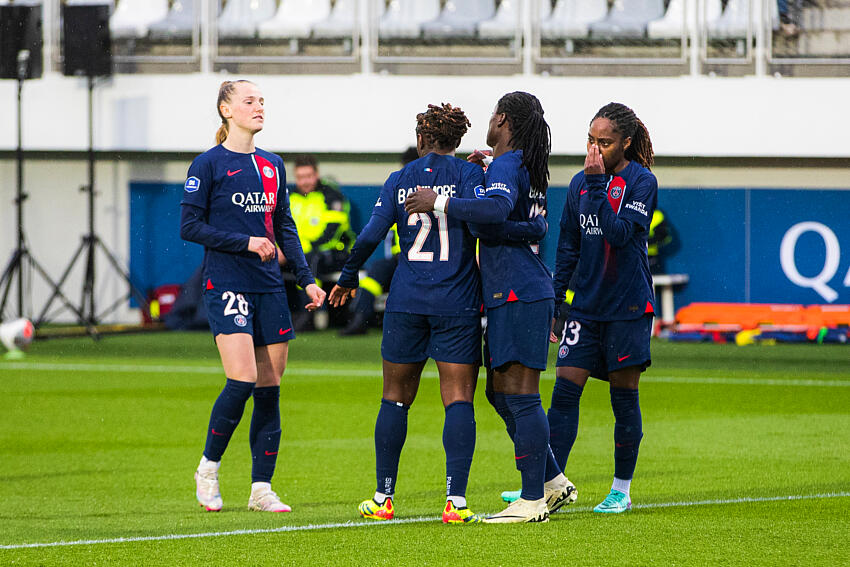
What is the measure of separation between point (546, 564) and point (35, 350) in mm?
11081

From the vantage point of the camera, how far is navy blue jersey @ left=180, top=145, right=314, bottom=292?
576cm

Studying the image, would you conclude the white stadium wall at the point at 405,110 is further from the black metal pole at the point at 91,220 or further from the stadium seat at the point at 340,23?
the black metal pole at the point at 91,220

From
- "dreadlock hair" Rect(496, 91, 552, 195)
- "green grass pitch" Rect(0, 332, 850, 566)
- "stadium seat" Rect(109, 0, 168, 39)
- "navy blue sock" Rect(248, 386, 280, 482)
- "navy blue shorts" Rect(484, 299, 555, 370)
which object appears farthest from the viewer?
"stadium seat" Rect(109, 0, 168, 39)

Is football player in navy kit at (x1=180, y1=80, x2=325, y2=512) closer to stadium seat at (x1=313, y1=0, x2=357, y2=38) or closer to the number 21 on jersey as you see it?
the number 21 on jersey

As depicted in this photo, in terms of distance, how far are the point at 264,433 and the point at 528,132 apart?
1777 millimetres

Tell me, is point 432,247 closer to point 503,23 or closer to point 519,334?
point 519,334

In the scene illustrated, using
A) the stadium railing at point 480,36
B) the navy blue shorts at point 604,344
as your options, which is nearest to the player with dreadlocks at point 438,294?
the navy blue shorts at point 604,344

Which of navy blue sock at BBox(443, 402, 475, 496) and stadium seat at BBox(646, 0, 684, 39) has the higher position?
stadium seat at BBox(646, 0, 684, 39)

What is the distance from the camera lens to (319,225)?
1677 cm

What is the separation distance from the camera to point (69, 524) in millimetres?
5562

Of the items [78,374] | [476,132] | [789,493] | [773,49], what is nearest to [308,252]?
[476,132]

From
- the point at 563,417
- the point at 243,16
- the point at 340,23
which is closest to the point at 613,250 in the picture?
the point at 563,417

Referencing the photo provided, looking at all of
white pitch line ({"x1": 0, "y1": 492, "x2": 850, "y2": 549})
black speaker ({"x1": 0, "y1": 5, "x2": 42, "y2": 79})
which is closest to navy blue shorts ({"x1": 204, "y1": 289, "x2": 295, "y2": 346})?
white pitch line ({"x1": 0, "y1": 492, "x2": 850, "y2": 549})

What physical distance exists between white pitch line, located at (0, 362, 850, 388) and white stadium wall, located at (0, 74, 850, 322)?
5593 mm
